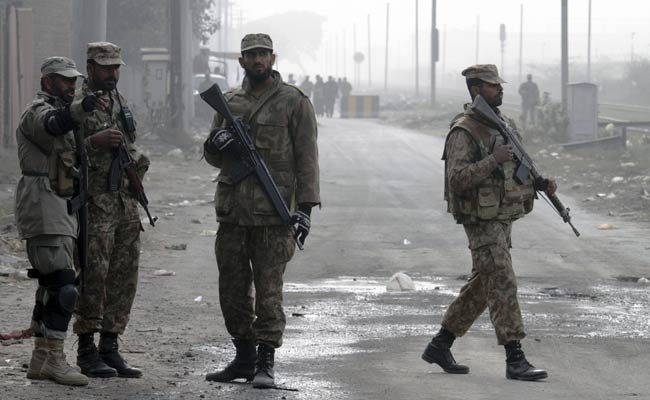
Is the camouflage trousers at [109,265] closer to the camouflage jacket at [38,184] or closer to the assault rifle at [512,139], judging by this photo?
the camouflage jacket at [38,184]

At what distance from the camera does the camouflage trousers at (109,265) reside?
7094 millimetres

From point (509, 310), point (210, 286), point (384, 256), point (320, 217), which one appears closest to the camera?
point (509, 310)

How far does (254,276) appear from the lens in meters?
7.27

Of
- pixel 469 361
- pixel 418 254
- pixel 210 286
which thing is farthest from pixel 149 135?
pixel 469 361

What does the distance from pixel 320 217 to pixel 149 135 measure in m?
13.0

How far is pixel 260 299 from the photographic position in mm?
7180

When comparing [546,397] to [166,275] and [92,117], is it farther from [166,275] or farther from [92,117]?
[166,275]

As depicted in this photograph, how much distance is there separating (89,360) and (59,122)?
4.46 ft

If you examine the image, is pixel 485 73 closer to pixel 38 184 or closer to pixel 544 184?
pixel 544 184

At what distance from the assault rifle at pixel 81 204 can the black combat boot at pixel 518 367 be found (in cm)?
236

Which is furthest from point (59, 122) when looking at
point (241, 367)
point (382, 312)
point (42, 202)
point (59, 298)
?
point (382, 312)

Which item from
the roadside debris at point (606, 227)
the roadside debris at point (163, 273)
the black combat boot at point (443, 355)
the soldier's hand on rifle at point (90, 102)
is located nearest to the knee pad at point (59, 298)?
the soldier's hand on rifle at point (90, 102)

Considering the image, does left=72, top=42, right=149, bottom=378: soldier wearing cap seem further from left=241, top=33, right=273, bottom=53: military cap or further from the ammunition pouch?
left=241, top=33, right=273, bottom=53: military cap

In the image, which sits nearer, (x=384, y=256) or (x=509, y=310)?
(x=509, y=310)
